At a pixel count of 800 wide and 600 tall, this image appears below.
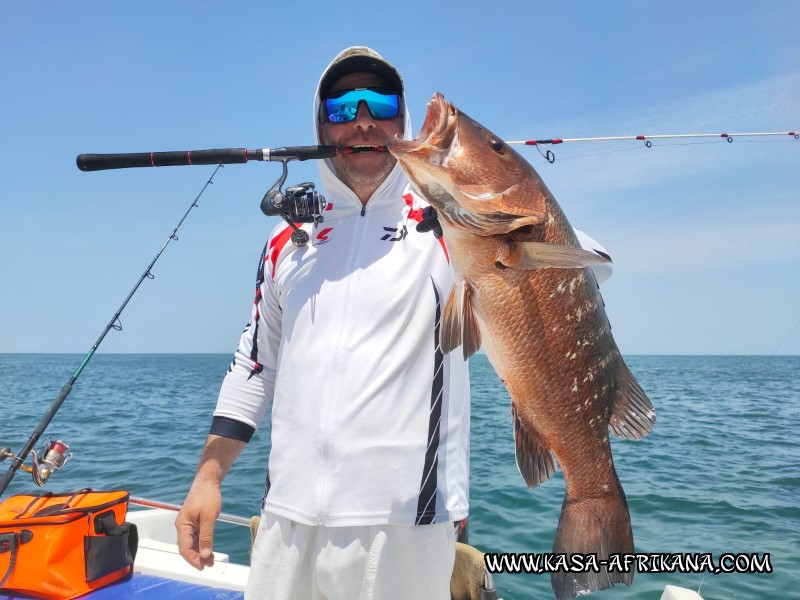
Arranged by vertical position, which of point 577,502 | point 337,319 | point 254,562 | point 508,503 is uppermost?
point 337,319

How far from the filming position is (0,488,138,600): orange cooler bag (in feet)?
11.0

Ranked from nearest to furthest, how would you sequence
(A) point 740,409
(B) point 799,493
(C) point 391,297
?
(C) point 391,297, (B) point 799,493, (A) point 740,409

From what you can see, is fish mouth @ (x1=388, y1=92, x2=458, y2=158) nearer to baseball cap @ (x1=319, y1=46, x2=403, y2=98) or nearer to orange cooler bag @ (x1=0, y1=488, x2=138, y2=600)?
baseball cap @ (x1=319, y1=46, x2=403, y2=98)

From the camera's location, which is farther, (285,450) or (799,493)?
(799,493)

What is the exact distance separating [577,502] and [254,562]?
126 centimetres

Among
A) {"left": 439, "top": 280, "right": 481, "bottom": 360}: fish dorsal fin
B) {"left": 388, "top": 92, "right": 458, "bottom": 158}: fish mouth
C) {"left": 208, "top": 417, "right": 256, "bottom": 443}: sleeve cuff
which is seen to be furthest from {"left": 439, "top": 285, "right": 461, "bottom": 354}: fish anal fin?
{"left": 208, "top": 417, "right": 256, "bottom": 443}: sleeve cuff

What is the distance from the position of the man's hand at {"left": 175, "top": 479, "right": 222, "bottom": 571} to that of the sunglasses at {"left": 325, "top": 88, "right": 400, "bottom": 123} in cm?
178

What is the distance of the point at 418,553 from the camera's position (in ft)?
6.54

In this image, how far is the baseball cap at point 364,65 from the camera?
2.68 m

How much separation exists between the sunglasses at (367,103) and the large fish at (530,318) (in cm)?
72

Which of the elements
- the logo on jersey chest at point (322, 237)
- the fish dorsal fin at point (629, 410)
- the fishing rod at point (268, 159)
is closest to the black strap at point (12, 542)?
the fishing rod at point (268, 159)

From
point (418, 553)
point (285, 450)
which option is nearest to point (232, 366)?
point (285, 450)

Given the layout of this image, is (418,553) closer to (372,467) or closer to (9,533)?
(372,467)

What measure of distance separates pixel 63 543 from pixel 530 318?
11.0 feet
